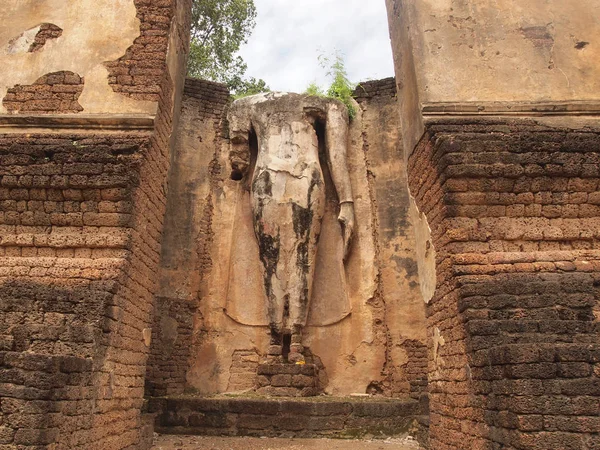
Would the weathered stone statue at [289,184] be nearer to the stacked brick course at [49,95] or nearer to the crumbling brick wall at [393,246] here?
the crumbling brick wall at [393,246]

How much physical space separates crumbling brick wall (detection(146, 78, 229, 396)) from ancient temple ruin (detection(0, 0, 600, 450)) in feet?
0.11

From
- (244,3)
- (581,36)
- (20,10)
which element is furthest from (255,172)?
(244,3)

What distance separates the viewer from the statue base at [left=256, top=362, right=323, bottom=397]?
6.39 m

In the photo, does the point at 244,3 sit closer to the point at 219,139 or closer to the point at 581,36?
the point at 219,139

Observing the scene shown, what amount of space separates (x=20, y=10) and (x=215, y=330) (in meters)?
4.39

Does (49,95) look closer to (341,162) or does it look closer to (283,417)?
(283,417)

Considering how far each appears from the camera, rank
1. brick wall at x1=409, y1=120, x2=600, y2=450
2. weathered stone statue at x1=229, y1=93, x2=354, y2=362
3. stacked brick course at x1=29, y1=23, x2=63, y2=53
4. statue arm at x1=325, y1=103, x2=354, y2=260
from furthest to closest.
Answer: statue arm at x1=325, y1=103, x2=354, y2=260 < weathered stone statue at x1=229, y1=93, x2=354, y2=362 < stacked brick course at x1=29, y1=23, x2=63, y2=53 < brick wall at x1=409, y1=120, x2=600, y2=450

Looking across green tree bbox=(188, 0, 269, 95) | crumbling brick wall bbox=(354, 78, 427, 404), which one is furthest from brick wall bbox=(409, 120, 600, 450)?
green tree bbox=(188, 0, 269, 95)

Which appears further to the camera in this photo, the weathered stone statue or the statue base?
the weathered stone statue

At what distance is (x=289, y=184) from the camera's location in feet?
24.9

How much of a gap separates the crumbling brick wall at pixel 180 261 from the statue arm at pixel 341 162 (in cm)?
173

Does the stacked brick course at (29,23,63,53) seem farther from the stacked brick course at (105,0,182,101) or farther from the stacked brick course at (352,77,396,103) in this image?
the stacked brick course at (352,77,396,103)

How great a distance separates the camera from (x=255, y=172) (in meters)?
7.78

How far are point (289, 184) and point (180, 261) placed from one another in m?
1.88
